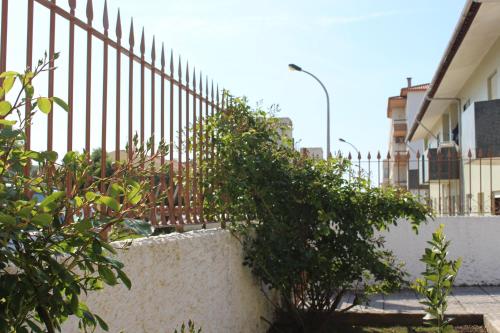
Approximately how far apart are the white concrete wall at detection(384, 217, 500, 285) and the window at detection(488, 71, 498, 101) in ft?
12.1

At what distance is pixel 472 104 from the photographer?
40.2 feet

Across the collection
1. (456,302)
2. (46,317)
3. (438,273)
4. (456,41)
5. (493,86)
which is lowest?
(456,302)

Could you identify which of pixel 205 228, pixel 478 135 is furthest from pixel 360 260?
pixel 478 135

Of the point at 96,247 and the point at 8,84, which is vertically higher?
the point at 8,84

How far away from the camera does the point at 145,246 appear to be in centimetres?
377

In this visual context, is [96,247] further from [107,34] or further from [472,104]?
[472,104]

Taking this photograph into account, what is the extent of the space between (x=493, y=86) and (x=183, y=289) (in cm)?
1155

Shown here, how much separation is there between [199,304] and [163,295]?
0.81 meters

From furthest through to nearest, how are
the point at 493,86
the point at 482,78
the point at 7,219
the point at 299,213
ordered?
1. the point at 482,78
2. the point at 493,86
3. the point at 299,213
4. the point at 7,219

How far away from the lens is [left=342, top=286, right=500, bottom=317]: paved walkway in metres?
8.29

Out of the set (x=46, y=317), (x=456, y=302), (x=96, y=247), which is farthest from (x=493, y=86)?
(x=46, y=317)

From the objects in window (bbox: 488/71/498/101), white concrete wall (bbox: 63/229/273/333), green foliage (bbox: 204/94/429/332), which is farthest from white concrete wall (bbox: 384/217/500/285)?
white concrete wall (bbox: 63/229/273/333)

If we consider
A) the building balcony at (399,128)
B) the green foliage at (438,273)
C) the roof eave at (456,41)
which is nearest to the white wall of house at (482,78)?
the roof eave at (456,41)

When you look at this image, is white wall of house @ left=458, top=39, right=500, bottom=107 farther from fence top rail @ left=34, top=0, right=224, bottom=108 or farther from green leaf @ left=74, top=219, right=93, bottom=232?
green leaf @ left=74, top=219, right=93, bottom=232
